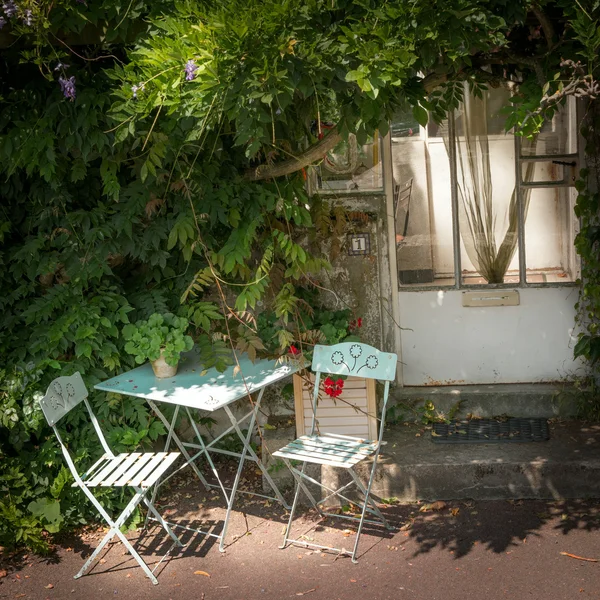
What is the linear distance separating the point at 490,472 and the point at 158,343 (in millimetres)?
2305

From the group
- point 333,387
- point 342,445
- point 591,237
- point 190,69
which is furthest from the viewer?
point 591,237

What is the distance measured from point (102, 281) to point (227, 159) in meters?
1.20

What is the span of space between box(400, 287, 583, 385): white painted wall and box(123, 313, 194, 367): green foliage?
6.08 feet

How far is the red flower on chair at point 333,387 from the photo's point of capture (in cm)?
605

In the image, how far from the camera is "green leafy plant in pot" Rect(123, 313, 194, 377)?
5.69 m

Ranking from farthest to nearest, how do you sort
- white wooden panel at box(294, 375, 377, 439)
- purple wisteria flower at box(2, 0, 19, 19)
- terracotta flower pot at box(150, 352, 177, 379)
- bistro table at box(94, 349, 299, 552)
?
white wooden panel at box(294, 375, 377, 439)
terracotta flower pot at box(150, 352, 177, 379)
bistro table at box(94, 349, 299, 552)
purple wisteria flower at box(2, 0, 19, 19)

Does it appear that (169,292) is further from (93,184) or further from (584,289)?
(584,289)

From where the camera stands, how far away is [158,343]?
568 centimetres

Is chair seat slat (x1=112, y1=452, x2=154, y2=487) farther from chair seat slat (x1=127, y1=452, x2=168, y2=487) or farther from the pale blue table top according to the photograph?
the pale blue table top

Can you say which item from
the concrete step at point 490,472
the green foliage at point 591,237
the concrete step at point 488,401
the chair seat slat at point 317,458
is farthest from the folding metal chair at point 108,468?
the green foliage at point 591,237

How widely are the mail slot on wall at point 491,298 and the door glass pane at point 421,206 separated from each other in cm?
19

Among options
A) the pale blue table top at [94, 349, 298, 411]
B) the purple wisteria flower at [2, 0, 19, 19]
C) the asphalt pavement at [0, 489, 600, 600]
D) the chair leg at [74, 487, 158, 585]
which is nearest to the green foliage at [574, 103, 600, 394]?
the asphalt pavement at [0, 489, 600, 600]

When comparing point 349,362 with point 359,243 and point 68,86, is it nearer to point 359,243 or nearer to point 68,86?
point 359,243

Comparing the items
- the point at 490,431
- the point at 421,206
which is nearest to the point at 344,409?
the point at 490,431
